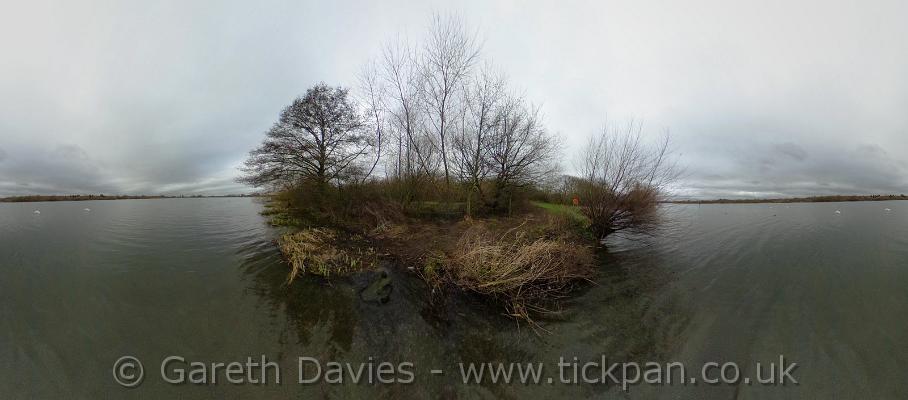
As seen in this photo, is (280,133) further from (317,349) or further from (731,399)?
(731,399)

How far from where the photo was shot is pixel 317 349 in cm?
437

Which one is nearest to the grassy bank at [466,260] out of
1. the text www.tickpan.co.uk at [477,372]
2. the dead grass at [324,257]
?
the dead grass at [324,257]

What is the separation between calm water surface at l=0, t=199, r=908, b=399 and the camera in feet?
12.1

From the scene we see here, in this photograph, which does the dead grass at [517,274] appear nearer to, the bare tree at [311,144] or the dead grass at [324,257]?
the dead grass at [324,257]

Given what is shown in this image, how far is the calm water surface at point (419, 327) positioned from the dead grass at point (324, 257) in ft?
1.41

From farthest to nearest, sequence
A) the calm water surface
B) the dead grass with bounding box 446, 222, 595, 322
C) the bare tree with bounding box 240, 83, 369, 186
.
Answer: the bare tree with bounding box 240, 83, 369, 186, the dead grass with bounding box 446, 222, 595, 322, the calm water surface

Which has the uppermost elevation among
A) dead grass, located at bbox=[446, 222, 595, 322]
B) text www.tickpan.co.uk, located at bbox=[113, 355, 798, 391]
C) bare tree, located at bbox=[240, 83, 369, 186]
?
bare tree, located at bbox=[240, 83, 369, 186]

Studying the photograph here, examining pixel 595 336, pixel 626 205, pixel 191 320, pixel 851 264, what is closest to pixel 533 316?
pixel 595 336

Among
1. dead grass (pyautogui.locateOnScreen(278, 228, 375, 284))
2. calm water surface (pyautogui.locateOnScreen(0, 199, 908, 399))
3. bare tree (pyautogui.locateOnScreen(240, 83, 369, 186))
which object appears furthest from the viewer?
bare tree (pyautogui.locateOnScreen(240, 83, 369, 186))

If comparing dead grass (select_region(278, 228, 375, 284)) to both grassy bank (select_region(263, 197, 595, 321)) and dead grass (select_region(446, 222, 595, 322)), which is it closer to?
grassy bank (select_region(263, 197, 595, 321))

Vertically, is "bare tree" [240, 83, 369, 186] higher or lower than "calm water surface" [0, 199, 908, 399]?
higher

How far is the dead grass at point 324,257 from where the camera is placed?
6902mm

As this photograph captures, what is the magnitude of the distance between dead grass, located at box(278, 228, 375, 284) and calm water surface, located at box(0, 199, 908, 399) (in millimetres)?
428

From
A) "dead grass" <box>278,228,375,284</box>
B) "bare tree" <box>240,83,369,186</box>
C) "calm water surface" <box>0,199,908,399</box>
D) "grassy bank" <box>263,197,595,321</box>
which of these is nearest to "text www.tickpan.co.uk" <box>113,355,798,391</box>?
"calm water surface" <box>0,199,908,399</box>
